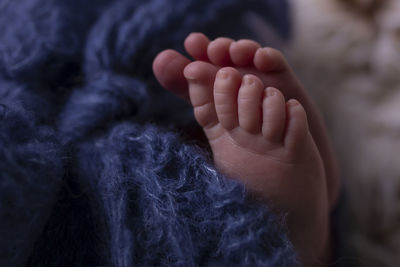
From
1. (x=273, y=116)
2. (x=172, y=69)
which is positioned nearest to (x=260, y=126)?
(x=273, y=116)

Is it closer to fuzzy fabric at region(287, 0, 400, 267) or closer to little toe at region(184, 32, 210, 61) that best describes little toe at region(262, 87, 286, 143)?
little toe at region(184, 32, 210, 61)

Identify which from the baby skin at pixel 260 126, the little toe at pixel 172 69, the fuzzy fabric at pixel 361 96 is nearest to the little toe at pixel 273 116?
the baby skin at pixel 260 126

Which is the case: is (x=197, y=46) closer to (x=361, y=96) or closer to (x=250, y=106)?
(x=250, y=106)

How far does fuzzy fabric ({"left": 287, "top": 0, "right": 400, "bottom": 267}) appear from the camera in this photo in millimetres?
660

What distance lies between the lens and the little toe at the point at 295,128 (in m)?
0.41

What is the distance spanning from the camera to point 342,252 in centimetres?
60

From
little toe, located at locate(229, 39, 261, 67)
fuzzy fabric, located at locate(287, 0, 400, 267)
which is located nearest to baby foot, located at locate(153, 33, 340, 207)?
little toe, located at locate(229, 39, 261, 67)

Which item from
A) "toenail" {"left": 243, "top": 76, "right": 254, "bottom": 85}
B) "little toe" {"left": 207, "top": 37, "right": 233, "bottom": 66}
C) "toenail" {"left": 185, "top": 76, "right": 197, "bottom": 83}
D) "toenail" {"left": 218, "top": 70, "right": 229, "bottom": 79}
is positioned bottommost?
"toenail" {"left": 185, "top": 76, "right": 197, "bottom": 83}

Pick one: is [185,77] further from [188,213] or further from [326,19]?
[326,19]

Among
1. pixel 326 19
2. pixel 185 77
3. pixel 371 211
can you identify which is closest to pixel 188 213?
pixel 185 77

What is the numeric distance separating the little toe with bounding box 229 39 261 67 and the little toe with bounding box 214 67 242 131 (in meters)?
0.05

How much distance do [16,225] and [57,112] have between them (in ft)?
0.56

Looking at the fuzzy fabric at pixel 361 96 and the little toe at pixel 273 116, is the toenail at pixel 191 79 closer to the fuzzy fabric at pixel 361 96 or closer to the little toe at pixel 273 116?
the little toe at pixel 273 116

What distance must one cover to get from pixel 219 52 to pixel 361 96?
0.41m
